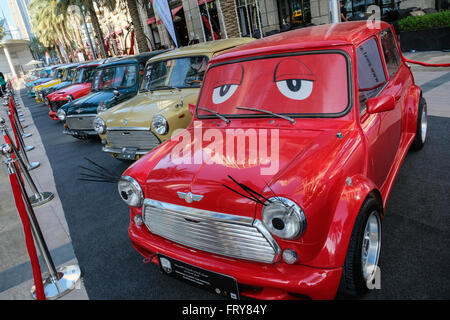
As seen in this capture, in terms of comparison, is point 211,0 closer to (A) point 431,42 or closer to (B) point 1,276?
(A) point 431,42

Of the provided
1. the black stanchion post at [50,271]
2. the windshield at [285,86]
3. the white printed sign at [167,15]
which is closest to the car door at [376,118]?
the windshield at [285,86]

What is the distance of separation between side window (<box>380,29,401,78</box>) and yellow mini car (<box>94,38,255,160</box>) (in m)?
2.61

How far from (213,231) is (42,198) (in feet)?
12.8

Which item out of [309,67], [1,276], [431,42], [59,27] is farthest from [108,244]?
[59,27]

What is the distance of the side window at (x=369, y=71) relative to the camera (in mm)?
2713

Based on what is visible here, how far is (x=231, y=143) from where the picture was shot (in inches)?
104

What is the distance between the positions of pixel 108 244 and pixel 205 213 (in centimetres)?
194

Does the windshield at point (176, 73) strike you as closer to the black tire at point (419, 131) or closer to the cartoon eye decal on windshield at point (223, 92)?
the cartoon eye decal on windshield at point (223, 92)

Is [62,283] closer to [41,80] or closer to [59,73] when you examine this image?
[59,73]

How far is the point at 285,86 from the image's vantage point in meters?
2.76

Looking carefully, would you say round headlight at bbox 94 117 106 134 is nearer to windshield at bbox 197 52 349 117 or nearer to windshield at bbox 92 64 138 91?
windshield at bbox 92 64 138 91

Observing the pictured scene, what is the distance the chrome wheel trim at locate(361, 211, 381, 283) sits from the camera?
7.90ft

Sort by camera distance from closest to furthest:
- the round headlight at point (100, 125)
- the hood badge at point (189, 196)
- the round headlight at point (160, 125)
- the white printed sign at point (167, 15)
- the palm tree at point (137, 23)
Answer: the hood badge at point (189, 196) → the round headlight at point (160, 125) → the round headlight at point (100, 125) → the white printed sign at point (167, 15) → the palm tree at point (137, 23)

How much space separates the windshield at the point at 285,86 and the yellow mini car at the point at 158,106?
1722 mm
